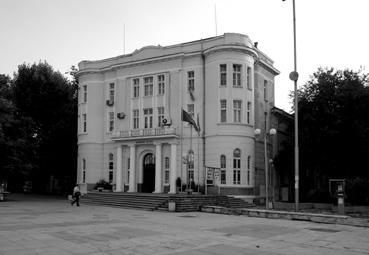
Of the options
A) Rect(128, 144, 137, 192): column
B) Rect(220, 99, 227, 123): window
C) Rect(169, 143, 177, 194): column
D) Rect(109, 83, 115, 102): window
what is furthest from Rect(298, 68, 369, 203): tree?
Rect(109, 83, 115, 102): window

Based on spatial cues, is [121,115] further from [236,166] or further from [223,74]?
[236,166]

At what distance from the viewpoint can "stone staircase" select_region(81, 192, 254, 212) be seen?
2897 centimetres

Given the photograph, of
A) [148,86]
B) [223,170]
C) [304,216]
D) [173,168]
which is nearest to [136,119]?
[148,86]

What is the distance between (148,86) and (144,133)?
15.9 feet

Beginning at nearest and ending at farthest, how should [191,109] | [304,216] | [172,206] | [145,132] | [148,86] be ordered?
[304,216] < [172,206] < [191,109] < [145,132] < [148,86]

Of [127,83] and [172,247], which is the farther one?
[127,83]

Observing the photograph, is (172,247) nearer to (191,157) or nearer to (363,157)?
(191,157)

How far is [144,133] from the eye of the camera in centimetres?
3859

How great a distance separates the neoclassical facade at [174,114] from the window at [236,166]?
0.27ft

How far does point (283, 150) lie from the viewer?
39.2 m

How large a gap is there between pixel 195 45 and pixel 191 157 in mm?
9988

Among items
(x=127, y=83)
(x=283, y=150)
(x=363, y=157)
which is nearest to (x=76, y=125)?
(x=127, y=83)

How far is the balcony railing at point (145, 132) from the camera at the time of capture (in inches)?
1463

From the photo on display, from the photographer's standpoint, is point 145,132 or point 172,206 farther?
point 145,132
